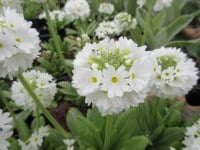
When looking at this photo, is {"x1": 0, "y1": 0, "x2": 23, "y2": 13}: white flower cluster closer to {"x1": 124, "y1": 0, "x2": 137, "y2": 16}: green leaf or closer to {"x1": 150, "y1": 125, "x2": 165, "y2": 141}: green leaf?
{"x1": 150, "y1": 125, "x2": 165, "y2": 141}: green leaf

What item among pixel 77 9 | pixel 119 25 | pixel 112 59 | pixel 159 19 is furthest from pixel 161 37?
pixel 112 59

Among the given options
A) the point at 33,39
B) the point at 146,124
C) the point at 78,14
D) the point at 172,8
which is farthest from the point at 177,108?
the point at 172,8

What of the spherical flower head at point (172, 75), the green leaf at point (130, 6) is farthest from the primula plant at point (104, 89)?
the green leaf at point (130, 6)

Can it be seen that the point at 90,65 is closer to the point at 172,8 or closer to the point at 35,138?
the point at 35,138

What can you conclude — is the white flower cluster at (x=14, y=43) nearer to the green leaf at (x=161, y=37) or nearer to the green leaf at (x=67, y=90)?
the green leaf at (x=67, y=90)

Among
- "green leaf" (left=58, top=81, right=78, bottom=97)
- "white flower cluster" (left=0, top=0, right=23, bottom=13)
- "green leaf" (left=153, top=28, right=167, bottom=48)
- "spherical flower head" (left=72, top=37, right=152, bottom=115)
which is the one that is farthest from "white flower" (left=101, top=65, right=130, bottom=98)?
"green leaf" (left=153, top=28, right=167, bottom=48)
